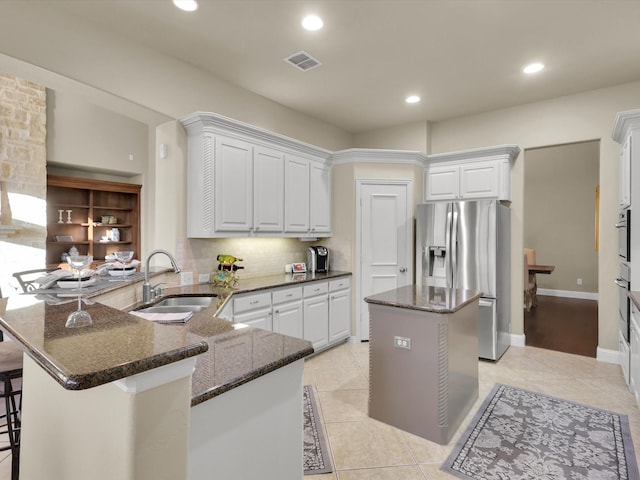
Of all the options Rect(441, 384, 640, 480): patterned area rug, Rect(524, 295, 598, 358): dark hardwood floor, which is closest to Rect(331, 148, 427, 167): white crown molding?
Rect(524, 295, 598, 358): dark hardwood floor

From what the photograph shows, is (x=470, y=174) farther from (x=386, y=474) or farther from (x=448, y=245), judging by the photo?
(x=386, y=474)

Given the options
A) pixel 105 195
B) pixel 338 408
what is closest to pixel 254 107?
pixel 338 408

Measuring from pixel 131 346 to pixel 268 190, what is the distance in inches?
123

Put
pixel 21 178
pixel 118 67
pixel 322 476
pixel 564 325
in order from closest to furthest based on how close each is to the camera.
A: pixel 322 476
pixel 118 67
pixel 21 178
pixel 564 325

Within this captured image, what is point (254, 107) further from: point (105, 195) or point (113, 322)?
point (105, 195)

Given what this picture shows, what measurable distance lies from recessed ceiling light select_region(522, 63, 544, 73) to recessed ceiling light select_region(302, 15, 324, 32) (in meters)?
2.19

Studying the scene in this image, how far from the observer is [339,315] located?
14.5ft

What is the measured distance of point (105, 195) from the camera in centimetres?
693

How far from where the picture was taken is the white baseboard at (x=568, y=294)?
741 cm

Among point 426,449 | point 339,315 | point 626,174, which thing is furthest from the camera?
point 339,315

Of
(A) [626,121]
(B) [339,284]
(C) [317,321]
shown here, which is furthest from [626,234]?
(C) [317,321]

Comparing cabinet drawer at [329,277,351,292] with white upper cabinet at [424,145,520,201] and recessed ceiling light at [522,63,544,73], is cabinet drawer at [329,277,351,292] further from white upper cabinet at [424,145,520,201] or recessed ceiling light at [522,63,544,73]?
recessed ceiling light at [522,63,544,73]

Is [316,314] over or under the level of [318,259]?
under

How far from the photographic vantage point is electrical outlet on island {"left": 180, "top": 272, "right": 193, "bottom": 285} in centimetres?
340
